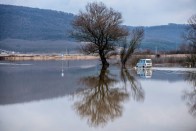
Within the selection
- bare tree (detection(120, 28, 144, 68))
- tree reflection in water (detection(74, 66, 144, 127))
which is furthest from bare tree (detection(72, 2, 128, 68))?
tree reflection in water (detection(74, 66, 144, 127))

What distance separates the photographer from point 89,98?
18.2 m

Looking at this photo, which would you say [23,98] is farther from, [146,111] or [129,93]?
[146,111]

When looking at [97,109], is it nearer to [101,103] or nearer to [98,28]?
[101,103]

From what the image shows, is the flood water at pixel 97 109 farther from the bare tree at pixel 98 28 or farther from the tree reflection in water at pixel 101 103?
the bare tree at pixel 98 28

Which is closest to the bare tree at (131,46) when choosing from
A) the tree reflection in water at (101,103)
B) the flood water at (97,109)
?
the tree reflection in water at (101,103)

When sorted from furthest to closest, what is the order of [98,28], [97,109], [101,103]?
[98,28], [101,103], [97,109]

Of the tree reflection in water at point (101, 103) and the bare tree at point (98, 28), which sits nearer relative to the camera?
the tree reflection in water at point (101, 103)

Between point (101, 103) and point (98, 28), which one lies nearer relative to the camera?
point (101, 103)

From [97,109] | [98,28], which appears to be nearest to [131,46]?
[98,28]

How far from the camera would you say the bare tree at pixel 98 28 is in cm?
5106

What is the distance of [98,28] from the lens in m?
50.8

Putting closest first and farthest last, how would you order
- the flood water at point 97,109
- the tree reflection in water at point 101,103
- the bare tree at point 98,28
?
the flood water at point 97,109
the tree reflection in water at point 101,103
the bare tree at point 98,28

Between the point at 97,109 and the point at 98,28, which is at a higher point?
the point at 98,28

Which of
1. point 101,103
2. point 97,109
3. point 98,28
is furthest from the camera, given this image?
point 98,28
